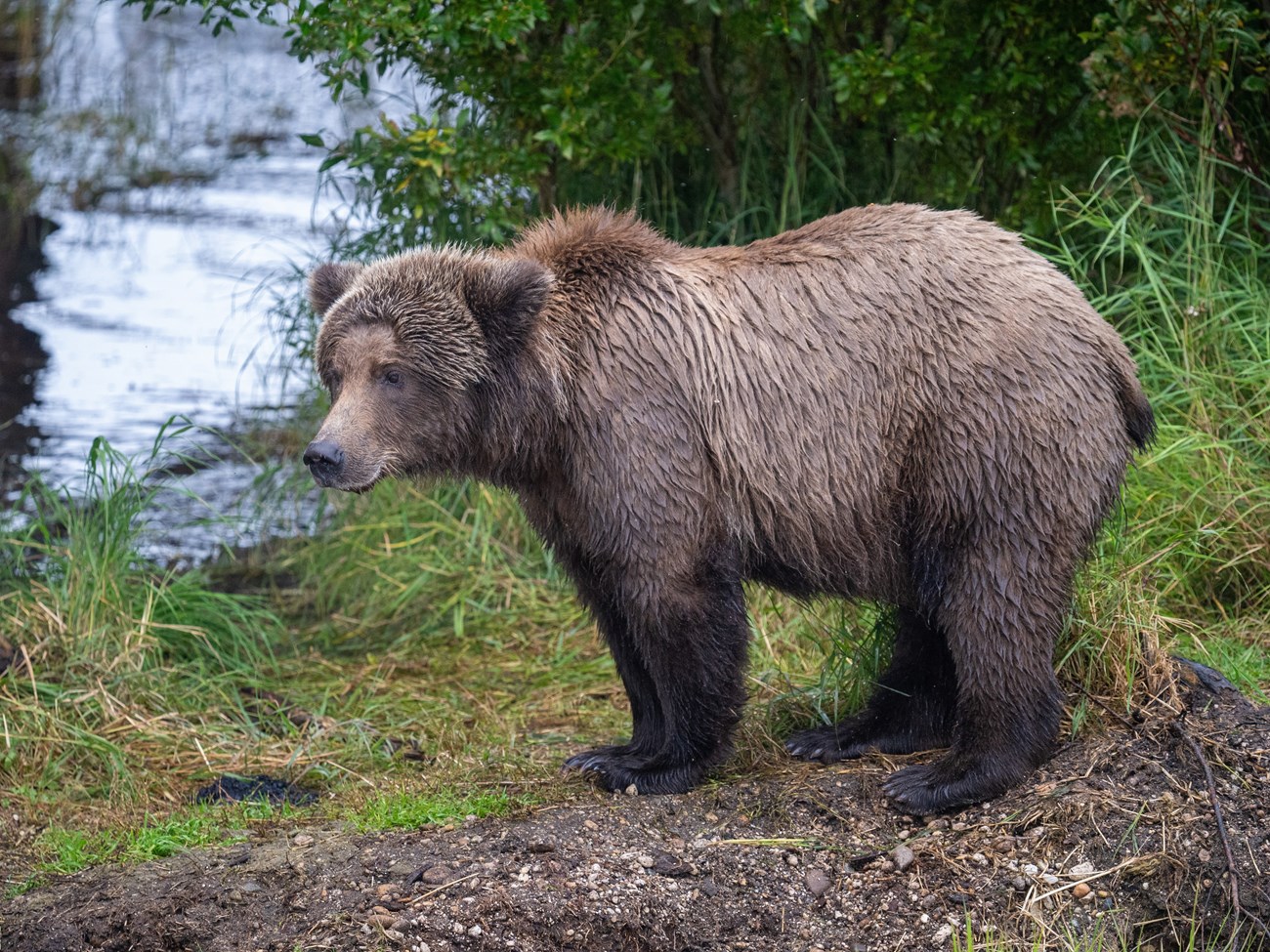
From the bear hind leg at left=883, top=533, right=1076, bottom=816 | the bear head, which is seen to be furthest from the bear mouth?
the bear hind leg at left=883, top=533, right=1076, bottom=816

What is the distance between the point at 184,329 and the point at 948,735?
8.67 m

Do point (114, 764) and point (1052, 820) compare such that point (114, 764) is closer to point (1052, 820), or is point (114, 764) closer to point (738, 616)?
point (738, 616)

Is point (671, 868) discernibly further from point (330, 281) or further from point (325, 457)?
point (330, 281)

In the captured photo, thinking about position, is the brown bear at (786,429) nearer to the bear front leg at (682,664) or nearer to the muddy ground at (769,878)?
the bear front leg at (682,664)

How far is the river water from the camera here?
32.2 ft

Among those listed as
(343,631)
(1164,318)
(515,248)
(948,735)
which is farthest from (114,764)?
(1164,318)

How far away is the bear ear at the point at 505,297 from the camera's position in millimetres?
4781

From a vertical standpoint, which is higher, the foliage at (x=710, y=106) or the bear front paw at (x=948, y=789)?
the foliage at (x=710, y=106)

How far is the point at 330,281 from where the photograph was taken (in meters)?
5.20

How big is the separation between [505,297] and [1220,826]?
275 cm

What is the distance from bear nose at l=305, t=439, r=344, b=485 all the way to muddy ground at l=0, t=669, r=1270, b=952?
1226 mm

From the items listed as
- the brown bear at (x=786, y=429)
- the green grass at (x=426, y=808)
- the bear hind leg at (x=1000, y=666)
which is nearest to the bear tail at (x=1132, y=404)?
the brown bear at (x=786, y=429)

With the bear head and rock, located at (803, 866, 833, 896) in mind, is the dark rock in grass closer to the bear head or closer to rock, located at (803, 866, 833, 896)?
the bear head

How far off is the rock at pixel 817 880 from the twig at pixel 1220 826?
1.18 meters
